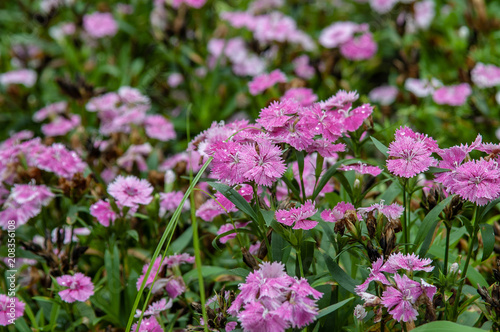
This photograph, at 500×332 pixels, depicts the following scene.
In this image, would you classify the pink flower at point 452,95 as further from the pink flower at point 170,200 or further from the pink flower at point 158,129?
the pink flower at point 170,200

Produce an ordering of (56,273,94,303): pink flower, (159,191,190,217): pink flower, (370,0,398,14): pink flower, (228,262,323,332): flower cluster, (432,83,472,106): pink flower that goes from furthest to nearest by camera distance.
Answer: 1. (370,0,398,14): pink flower
2. (432,83,472,106): pink flower
3. (159,191,190,217): pink flower
4. (56,273,94,303): pink flower
5. (228,262,323,332): flower cluster

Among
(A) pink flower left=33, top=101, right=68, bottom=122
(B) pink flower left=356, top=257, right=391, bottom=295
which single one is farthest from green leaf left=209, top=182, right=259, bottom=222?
(A) pink flower left=33, top=101, right=68, bottom=122

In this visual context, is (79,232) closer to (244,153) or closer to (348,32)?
(244,153)

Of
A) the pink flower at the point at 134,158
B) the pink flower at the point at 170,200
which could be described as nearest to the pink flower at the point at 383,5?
the pink flower at the point at 134,158

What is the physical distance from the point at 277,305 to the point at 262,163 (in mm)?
324

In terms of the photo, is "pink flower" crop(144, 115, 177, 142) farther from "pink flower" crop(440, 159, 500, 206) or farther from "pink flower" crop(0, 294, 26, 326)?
"pink flower" crop(440, 159, 500, 206)

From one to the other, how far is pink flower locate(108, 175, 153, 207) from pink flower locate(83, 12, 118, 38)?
1941 mm

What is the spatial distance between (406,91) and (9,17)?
2.89m

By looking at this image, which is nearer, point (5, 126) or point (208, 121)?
point (208, 121)

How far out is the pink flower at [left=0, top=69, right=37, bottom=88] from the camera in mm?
2918

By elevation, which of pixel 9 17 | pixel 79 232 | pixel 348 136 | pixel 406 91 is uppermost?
pixel 9 17

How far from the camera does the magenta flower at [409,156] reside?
1.13m

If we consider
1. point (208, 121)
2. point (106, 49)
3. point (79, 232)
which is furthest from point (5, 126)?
point (79, 232)

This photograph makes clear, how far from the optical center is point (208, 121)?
2850mm
